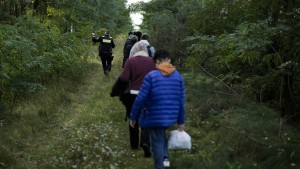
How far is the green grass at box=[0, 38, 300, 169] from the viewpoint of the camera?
5.54 meters

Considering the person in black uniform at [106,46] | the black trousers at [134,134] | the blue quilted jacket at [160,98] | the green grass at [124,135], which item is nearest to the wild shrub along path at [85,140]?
the green grass at [124,135]

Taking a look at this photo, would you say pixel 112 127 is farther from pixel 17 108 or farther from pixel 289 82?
pixel 289 82

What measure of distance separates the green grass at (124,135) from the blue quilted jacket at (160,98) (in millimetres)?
1269

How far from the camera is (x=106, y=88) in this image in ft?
42.0

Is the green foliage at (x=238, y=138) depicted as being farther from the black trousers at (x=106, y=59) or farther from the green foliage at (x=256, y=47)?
the black trousers at (x=106, y=59)

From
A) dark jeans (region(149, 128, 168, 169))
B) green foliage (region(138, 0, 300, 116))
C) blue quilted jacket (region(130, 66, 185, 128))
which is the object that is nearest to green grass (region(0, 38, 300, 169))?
green foliage (region(138, 0, 300, 116))

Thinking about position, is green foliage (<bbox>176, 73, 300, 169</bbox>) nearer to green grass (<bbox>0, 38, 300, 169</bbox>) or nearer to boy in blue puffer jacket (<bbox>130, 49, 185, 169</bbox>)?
green grass (<bbox>0, 38, 300, 169</bbox>)

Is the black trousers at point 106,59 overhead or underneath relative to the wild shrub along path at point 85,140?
overhead

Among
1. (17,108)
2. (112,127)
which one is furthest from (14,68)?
(112,127)

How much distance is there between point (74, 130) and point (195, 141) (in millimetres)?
2723

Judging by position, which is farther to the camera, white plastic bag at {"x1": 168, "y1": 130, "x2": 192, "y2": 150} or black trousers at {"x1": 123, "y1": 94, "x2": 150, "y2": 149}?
black trousers at {"x1": 123, "y1": 94, "x2": 150, "y2": 149}

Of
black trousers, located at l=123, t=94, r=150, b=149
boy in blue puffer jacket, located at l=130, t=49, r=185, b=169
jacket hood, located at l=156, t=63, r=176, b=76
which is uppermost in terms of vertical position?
jacket hood, located at l=156, t=63, r=176, b=76

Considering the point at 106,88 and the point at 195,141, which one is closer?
the point at 195,141

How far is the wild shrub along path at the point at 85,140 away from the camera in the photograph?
19.8ft
